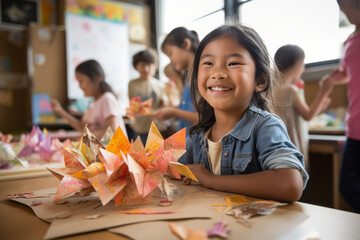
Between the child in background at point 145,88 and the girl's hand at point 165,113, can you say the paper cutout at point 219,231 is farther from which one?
the child in background at point 145,88

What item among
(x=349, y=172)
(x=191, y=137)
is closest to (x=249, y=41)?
(x=191, y=137)

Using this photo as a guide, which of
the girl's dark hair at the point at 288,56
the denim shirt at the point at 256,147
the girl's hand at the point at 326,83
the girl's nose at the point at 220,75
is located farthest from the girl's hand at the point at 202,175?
the girl's hand at the point at 326,83

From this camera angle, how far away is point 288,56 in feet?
2.88

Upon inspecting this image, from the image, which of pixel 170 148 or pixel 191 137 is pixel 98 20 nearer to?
pixel 191 137

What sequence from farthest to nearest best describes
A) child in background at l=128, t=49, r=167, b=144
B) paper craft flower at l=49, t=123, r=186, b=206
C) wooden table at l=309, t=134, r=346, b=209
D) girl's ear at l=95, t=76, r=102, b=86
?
child in background at l=128, t=49, r=167, b=144 < girl's ear at l=95, t=76, r=102, b=86 < wooden table at l=309, t=134, r=346, b=209 < paper craft flower at l=49, t=123, r=186, b=206

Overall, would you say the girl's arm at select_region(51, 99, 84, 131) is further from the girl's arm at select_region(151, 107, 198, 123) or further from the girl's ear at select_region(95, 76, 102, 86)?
the girl's arm at select_region(151, 107, 198, 123)

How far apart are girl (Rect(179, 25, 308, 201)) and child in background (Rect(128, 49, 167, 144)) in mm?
1402

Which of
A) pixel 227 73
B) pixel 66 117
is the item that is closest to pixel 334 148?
pixel 227 73

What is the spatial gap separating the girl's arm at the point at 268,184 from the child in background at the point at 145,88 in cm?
167

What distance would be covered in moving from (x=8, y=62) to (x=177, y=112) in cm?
290

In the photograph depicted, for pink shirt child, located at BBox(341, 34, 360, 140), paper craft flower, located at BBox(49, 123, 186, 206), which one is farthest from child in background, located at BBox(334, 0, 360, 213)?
paper craft flower, located at BBox(49, 123, 186, 206)

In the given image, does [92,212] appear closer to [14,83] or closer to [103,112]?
[103,112]

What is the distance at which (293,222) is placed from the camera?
392 millimetres

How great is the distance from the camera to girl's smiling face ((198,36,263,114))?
2.27ft
